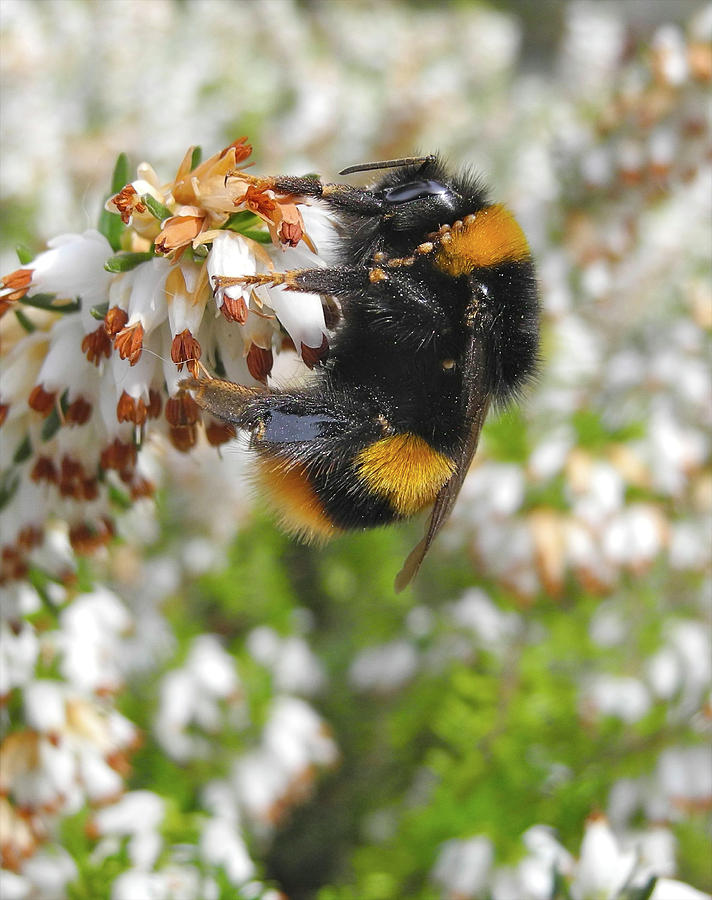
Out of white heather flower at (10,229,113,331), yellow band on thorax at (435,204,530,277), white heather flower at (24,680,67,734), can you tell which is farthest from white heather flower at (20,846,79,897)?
yellow band on thorax at (435,204,530,277)

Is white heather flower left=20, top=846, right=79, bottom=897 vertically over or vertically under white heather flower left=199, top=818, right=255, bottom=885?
under

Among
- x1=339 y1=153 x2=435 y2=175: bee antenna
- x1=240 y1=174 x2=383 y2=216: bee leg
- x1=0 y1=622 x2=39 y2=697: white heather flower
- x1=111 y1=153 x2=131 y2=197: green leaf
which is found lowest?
x1=0 y1=622 x2=39 y2=697: white heather flower

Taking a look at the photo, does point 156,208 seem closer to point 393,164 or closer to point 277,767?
point 393,164

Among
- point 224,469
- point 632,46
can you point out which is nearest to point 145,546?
point 224,469

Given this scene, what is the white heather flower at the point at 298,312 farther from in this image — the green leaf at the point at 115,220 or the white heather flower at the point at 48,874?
the white heather flower at the point at 48,874

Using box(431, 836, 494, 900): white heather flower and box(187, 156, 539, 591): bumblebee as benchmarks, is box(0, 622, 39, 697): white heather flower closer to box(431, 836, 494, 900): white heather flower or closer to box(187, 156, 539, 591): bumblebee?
box(187, 156, 539, 591): bumblebee

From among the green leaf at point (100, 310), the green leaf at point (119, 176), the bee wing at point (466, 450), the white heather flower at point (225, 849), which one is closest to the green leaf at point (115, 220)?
the green leaf at point (119, 176)

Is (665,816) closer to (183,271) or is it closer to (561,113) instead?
(183,271)
